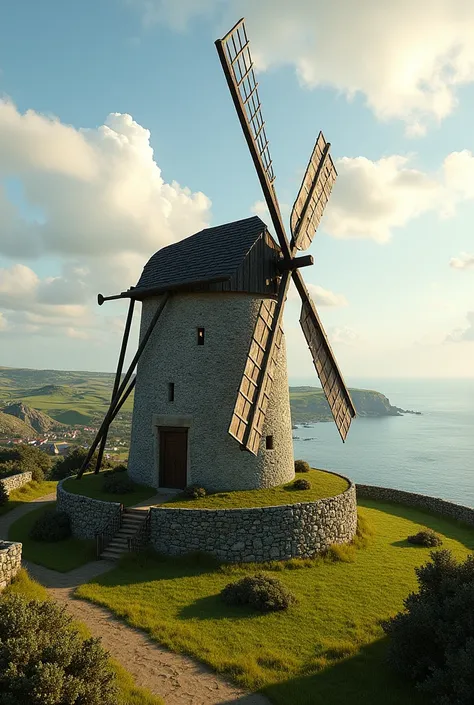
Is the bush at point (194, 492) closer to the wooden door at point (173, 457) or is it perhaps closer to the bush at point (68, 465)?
the wooden door at point (173, 457)

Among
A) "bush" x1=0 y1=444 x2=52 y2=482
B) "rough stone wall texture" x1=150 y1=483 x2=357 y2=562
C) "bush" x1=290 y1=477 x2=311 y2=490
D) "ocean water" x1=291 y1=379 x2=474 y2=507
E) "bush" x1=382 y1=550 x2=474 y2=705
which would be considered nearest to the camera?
"bush" x1=382 y1=550 x2=474 y2=705

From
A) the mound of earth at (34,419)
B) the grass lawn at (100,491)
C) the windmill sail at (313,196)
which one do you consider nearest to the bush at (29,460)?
the grass lawn at (100,491)

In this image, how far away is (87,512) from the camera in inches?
739

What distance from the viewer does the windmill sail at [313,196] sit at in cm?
2131

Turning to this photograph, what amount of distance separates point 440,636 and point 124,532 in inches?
460

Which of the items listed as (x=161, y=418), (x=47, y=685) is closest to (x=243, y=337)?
(x=161, y=418)

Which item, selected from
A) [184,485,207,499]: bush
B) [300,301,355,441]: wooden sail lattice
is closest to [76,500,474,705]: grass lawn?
[184,485,207,499]: bush

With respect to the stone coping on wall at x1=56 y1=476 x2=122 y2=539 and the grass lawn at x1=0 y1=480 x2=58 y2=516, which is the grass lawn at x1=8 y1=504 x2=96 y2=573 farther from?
the grass lawn at x1=0 y1=480 x2=58 y2=516

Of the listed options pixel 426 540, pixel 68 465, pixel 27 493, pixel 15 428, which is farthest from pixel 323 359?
pixel 15 428

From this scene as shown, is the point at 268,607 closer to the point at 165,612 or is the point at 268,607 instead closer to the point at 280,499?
the point at 165,612

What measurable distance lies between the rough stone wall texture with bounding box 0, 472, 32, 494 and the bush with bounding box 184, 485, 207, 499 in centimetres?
1393

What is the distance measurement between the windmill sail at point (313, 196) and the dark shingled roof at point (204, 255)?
1.73 m

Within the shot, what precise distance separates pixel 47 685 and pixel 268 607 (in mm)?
7261

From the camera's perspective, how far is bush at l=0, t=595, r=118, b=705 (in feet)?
24.0
